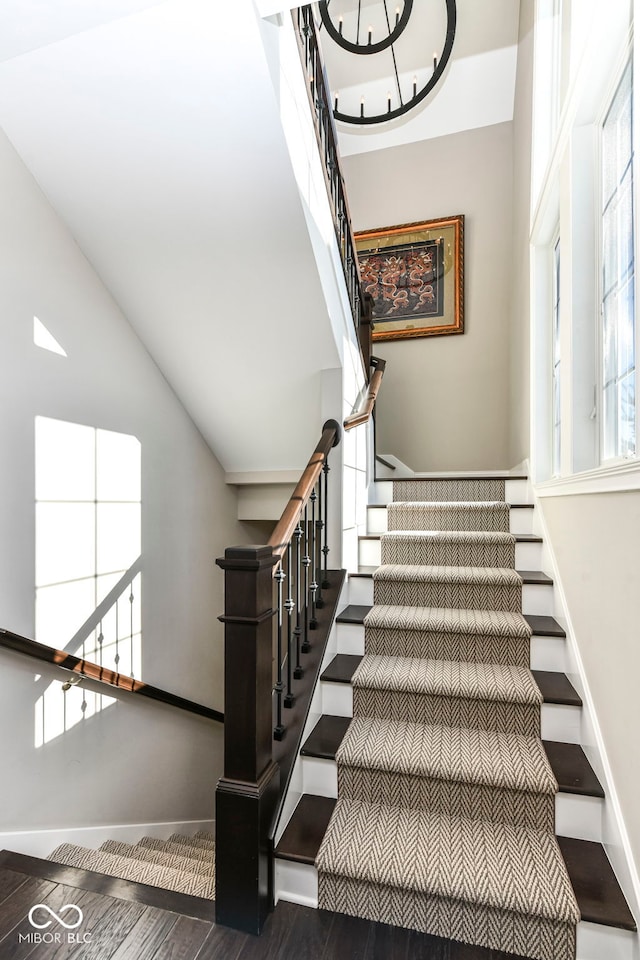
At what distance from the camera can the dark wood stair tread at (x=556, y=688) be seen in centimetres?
183

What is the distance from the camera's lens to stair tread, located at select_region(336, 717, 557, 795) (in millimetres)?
1645

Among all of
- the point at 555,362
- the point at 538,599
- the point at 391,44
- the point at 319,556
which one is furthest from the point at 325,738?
the point at 391,44

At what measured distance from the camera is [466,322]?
15.3 feet

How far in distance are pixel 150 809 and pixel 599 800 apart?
7.32ft

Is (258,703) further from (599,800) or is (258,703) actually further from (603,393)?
(603,393)

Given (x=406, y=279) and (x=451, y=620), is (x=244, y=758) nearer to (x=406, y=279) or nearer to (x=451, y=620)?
(x=451, y=620)

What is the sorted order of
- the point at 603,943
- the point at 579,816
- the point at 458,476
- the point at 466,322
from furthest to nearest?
the point at 466,322 < the point at 458,476 < the point at 579,816 < the point at 603,943

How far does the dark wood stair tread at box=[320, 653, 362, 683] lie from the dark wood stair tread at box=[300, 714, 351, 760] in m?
0.15

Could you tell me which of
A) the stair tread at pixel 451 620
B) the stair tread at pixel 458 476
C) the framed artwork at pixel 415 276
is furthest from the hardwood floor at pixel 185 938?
the framed artwork at pixel 415 276

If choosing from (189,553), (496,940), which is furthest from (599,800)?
(189,553)

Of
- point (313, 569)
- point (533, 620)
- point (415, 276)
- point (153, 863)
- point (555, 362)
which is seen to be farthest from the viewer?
point (415, 276)

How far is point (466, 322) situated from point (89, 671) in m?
4.00

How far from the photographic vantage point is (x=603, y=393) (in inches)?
80.2

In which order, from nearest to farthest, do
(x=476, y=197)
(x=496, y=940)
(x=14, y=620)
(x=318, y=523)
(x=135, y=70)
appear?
(x=496, y=940) < (x=135, y=70) < (x=14, y=620) < (x=318, y=523) < (x=476, y=197)
